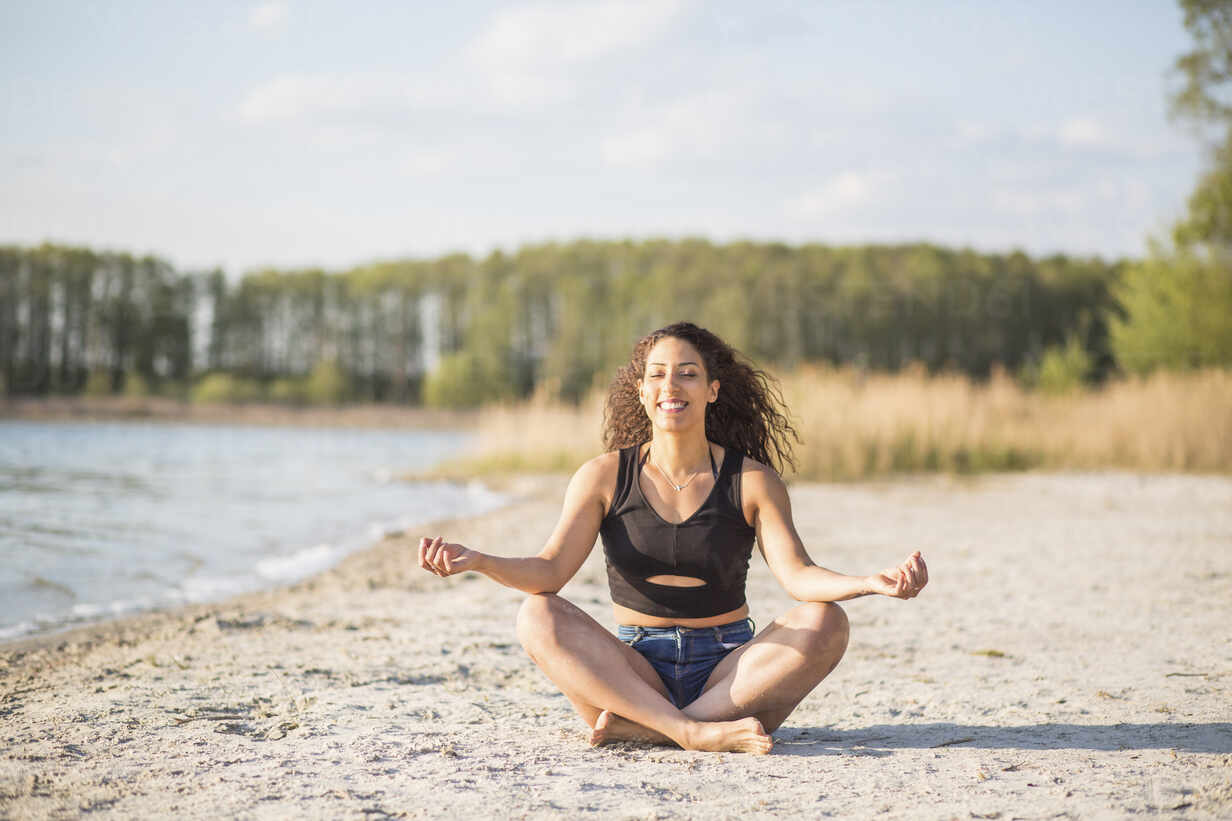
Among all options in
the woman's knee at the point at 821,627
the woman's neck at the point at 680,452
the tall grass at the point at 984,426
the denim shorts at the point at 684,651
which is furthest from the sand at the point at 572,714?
the tall grass at the point at 984,426

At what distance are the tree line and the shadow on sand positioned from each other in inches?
1924

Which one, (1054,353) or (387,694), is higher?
(1054,353)

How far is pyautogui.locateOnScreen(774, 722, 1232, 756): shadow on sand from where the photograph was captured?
3176 mm

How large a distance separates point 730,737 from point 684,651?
0.32 metres

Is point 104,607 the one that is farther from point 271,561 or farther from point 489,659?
point 489,659

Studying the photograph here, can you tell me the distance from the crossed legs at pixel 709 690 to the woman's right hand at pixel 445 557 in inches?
16.0

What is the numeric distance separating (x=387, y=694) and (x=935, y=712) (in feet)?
6.96

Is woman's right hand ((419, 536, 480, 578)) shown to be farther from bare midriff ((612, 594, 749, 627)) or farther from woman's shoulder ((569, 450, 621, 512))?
bare midriff ((612, 594, 749, 627))

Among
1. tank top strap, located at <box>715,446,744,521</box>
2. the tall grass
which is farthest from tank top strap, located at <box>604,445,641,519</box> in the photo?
the tall grass

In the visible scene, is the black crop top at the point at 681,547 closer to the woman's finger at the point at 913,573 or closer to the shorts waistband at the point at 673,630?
the shorts waistband at the point at 673,630

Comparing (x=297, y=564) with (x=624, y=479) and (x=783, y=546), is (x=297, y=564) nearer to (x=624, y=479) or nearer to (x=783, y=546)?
(x=624, y=479)

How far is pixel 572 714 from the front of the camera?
3729mm

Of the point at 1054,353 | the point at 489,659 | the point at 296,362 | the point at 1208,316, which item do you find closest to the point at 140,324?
the point at 296,362

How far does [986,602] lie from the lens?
19.5 feet
